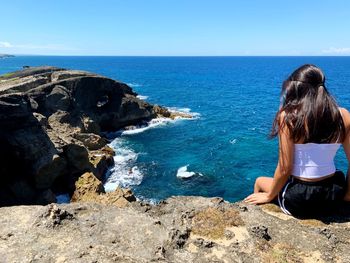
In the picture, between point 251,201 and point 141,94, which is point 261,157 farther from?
point 141,94

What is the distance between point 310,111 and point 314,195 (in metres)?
1.67

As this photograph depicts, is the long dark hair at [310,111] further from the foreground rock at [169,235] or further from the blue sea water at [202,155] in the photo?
the blue sea water at [202,155]

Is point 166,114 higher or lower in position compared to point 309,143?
lower

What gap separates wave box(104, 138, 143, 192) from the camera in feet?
114

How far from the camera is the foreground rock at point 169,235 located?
592cm

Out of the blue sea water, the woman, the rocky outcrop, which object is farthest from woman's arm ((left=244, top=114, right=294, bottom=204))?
the rocky outcrop

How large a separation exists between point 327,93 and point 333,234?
2.62 meters

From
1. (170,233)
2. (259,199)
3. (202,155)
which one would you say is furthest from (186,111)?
(170,233)

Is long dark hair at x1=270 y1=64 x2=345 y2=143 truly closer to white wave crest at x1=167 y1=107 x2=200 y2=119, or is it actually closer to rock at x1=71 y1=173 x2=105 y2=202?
rock at x1=71 y1=173 x2=105 y2=202

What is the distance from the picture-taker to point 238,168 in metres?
38.4

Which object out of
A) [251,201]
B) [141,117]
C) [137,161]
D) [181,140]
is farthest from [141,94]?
[251,201]

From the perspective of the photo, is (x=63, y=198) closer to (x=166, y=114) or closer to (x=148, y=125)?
(x=148, y=125)

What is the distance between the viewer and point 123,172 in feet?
123

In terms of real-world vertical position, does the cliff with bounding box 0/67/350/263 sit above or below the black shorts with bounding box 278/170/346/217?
below
